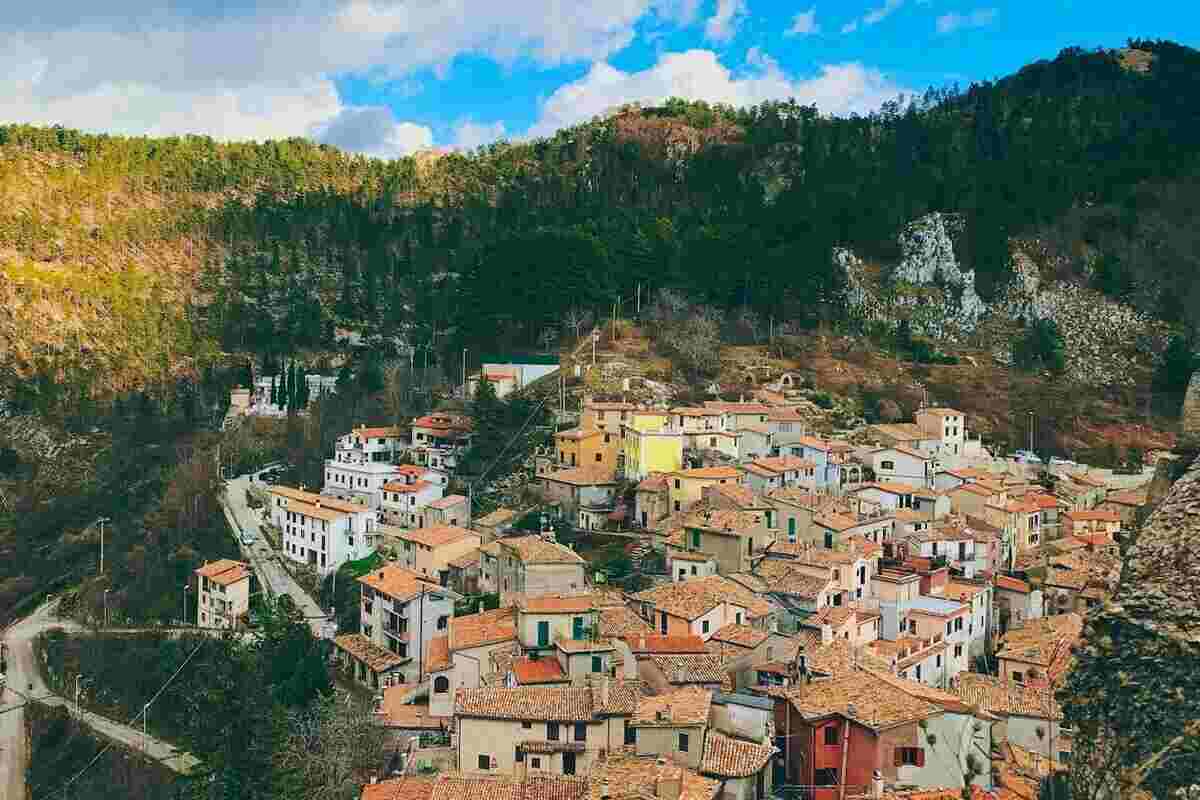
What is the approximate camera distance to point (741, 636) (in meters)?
21.8

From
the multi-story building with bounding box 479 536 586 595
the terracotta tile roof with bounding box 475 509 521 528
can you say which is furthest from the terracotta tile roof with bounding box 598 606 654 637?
the terracotta tile roof with bounding box 475 509 521 528

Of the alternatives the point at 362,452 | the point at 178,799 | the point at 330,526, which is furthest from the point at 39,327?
the point at 178,799

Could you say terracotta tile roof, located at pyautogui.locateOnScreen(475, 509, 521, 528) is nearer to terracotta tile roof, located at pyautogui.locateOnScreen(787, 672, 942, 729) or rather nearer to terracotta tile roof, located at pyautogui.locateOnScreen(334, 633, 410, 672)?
terracotta tile roof, located at pyautogui.locateOnScreen(334, 633, 410, 672)

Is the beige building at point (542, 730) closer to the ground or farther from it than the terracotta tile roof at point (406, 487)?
closer to the ground

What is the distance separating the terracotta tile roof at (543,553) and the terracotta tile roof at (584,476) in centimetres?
779

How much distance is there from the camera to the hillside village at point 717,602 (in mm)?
16062

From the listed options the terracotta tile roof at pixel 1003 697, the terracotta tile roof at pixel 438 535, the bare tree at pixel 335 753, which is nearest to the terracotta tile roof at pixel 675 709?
the terracotta tile roof at pixel 1003 697

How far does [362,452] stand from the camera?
44.6 metres

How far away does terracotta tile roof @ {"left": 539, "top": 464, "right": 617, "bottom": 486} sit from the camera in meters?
35.2

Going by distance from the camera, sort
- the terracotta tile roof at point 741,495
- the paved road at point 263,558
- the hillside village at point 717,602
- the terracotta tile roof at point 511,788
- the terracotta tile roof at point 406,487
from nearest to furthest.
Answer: the terracotta tile roof at point 511,788, the hillside village at point 717,602, the terracotta tile roof at point 741,495, the paved road at point 263,558, the terracotta tile roof at point 406,487

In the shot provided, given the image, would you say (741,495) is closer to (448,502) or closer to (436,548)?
(436,548)

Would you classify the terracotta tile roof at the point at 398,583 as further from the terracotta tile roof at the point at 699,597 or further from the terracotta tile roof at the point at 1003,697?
the terracotta tile roof at the point at 1003,697

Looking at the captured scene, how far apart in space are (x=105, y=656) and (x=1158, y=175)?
72.7 metres

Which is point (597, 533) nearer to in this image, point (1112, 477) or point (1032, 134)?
point (1112, 477)
